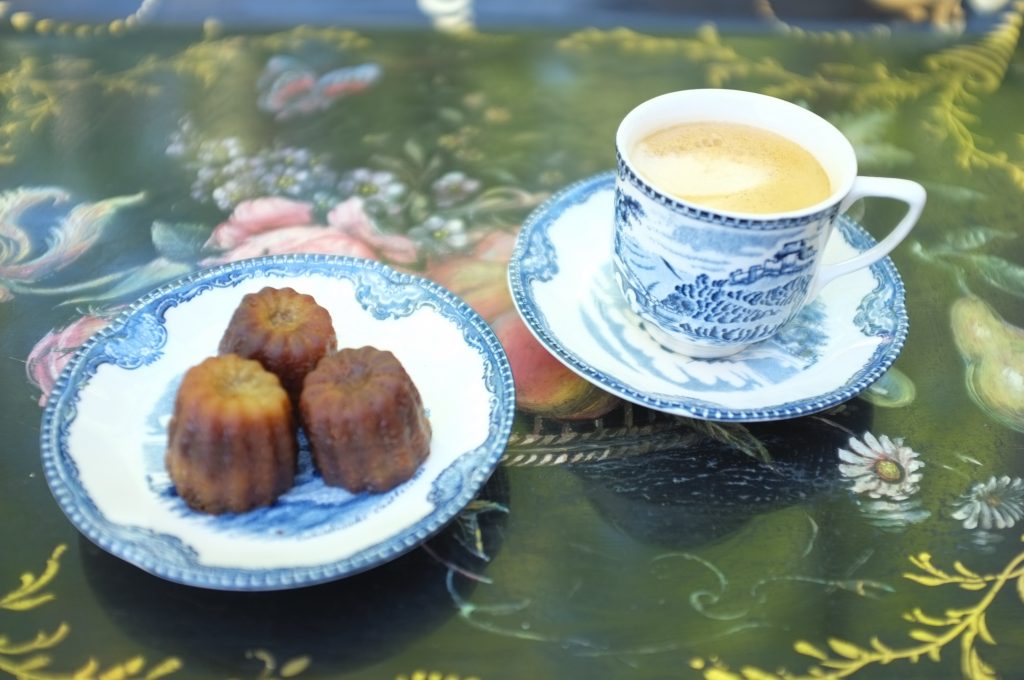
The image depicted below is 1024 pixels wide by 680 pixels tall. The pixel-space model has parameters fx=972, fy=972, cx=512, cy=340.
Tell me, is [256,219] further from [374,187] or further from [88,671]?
[88,671]

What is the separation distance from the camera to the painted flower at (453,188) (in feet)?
3.84

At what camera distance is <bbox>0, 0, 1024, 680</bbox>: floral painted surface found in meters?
0.72

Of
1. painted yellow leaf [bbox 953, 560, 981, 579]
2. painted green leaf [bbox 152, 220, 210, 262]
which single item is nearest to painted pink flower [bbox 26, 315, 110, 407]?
painted green leaf [bbox 152, 220, 210, 262]

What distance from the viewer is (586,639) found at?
728 millimetres

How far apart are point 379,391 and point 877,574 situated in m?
0.42

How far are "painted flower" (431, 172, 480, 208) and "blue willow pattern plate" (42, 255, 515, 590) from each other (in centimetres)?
24

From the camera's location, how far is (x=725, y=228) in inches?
31.7

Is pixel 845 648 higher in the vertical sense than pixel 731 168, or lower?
lower

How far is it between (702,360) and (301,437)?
1.25 feet

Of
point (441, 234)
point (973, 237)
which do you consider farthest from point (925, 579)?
point (441, 234)

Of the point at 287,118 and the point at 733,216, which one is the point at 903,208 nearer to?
the point at 733,216

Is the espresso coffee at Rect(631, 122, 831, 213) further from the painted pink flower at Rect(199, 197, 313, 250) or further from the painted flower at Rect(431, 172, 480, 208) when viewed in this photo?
the painted pink flower at Rect(199, 197, 313, 250)

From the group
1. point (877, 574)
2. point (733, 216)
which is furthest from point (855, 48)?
point (877, 574)

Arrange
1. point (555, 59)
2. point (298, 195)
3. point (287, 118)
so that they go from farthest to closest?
point (555, 59) < point (287, 118) < point (298, 195)
